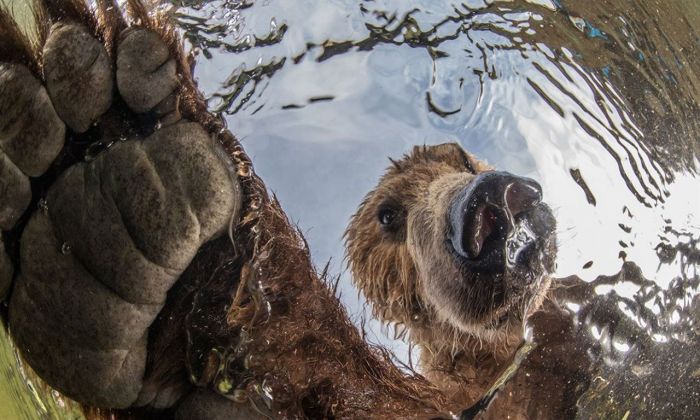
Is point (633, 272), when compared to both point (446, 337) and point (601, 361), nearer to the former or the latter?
point (601, 361)

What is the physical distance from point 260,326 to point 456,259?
0.38 meters

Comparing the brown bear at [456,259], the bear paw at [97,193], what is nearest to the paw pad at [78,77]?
the bear paw at [97,193]

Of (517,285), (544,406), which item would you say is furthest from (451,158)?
(544,406)

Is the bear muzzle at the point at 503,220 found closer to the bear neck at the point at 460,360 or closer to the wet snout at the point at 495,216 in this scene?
the wet snout at the point at 495,216

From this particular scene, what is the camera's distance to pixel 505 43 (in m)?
1.22

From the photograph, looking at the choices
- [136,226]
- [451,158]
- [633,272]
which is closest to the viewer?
[136,226]

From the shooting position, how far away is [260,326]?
3.62ft

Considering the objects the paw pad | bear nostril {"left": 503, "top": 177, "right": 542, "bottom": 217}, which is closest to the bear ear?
bear nostril {"left": 503, "top": 177, "right": 542, "bottom": 217}

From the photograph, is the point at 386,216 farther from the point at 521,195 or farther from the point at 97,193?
the point at 97,193

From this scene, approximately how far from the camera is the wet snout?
111cm

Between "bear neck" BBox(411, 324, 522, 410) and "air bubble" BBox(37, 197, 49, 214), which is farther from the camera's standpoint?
"bear neck" BBox(411, 324, 522, 410)

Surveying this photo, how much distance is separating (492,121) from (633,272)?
357 mm

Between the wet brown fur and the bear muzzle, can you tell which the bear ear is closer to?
the bear muzzle

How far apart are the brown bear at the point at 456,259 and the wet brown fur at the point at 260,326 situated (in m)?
0.09
